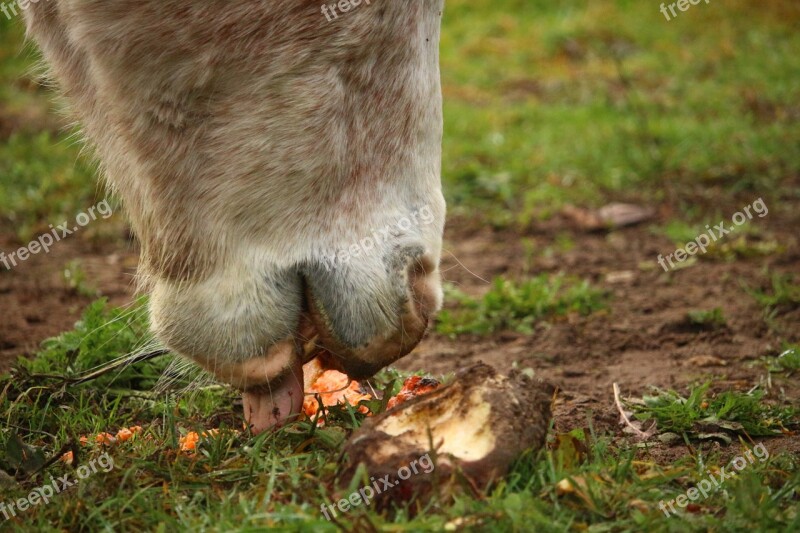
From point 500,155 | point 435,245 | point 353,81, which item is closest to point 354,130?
point 353,81

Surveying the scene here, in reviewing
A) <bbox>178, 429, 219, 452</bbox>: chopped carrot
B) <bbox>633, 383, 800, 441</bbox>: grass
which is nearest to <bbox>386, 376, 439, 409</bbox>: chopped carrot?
<bbox>178, 429, 219, 452</bbox>: chopped carrot

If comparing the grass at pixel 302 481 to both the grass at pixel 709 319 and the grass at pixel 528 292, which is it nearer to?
the grass at pixel 528 292

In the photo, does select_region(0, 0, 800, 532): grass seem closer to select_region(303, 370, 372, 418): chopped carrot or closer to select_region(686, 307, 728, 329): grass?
select_region(686, 307, 728, 329): grass

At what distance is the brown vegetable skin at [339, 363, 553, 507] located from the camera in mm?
1953

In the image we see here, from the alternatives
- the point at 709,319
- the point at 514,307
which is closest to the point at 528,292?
the point at 514,307

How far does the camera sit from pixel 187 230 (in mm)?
2176

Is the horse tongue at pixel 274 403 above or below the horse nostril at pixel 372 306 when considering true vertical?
below

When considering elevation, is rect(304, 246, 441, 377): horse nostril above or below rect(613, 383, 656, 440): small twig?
above

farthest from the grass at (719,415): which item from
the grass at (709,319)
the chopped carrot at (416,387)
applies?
the grass at (709,319)

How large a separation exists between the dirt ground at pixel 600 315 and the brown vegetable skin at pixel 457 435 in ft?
1.66

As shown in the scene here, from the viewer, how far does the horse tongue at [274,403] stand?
2.22 meters

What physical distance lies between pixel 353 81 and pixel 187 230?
1.68 ft

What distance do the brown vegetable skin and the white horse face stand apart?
0.53 ft

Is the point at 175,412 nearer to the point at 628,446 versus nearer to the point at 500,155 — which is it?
the point at 628,446
